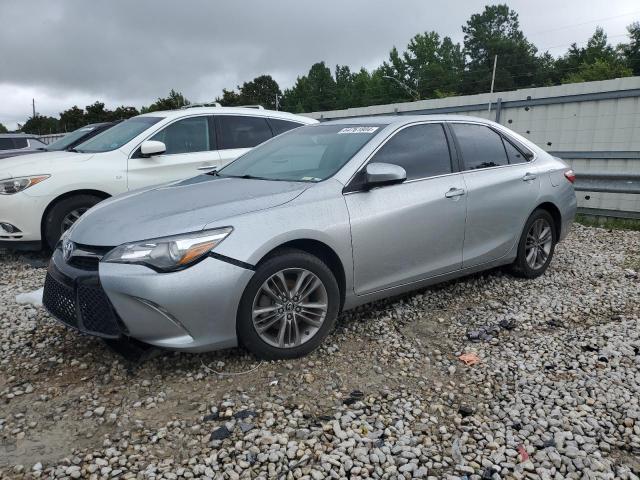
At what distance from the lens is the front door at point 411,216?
3518 mm

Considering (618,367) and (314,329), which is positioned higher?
(314,329)

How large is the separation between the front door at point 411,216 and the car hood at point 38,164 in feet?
12.7

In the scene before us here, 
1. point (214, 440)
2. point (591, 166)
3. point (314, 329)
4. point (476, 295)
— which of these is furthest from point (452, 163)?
point (591, 166)

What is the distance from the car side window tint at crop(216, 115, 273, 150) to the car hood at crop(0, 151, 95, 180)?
5.32ft

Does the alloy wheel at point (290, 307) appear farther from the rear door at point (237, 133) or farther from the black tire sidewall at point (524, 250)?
the rear door at point (237, 133)

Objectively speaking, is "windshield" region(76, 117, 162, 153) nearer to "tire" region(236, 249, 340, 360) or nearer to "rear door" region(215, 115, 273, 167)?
"rear door" region(215, 115, 273, 167)

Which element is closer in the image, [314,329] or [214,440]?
[214,440]

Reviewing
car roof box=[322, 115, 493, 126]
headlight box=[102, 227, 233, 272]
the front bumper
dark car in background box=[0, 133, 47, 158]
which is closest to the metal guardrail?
car roof box=[322, 115, 493, 126]

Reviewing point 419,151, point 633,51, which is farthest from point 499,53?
point 419,151

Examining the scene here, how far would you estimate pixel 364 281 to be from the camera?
3566mm

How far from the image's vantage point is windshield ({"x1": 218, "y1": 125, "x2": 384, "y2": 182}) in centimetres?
373

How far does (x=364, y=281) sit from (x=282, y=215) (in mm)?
822

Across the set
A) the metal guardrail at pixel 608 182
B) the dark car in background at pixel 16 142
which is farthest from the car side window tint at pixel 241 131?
the dark car in background at pixel 16 142

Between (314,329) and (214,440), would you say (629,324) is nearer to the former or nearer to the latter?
(314,329)
